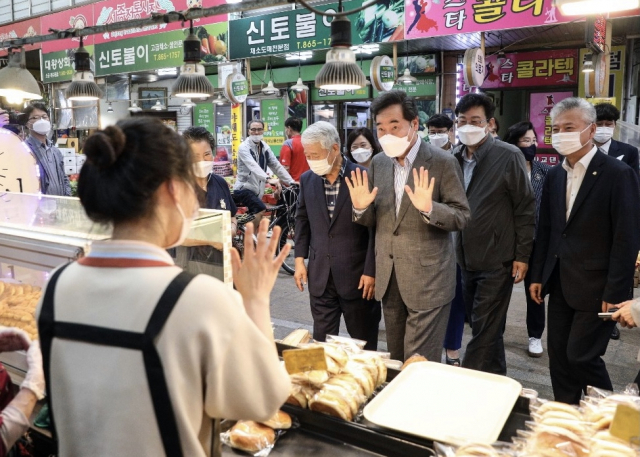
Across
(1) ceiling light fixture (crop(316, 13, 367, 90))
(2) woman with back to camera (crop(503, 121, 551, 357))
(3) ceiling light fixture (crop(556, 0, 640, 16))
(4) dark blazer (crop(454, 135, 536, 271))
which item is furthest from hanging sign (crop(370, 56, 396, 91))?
(3) ceiling light fixture (crop(556, 0, 640, 16))

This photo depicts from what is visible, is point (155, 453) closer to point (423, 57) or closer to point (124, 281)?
point (124, 281)

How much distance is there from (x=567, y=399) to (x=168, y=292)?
282 centimetres

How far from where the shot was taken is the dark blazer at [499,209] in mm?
3469

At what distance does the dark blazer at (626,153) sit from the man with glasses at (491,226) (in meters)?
2.02

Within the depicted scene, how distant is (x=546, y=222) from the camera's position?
321cm

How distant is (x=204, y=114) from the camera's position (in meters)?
14.0

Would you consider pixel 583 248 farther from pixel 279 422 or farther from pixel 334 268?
pixel 279 422

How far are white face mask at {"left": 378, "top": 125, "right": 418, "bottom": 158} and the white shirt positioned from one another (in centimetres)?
98

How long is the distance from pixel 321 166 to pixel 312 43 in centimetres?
568

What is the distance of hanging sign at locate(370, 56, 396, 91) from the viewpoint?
7613mm

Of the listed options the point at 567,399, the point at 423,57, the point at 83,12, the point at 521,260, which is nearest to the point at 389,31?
the point at 423,57

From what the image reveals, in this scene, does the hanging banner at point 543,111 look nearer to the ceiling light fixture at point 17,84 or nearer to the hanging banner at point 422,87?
the hanging banner at point 422,87

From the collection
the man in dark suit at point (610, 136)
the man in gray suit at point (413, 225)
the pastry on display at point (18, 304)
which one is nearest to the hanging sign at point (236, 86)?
the man in dark suit at point (610, 136)

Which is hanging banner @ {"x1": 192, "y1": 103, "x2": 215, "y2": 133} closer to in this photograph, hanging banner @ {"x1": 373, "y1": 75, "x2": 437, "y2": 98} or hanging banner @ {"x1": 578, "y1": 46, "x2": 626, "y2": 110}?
hanging banner @ {"x1": 373, "y1": 75, "x2": 437, "y2": 98}
